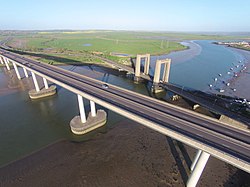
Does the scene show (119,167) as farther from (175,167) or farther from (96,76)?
(96,76)

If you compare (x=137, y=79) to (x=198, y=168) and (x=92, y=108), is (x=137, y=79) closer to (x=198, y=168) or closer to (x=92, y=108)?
(x=92, y=108)

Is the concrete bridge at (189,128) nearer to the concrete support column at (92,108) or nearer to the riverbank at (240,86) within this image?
the concrete support column at (92,108)

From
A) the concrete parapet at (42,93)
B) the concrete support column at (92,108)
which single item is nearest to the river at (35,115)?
the concrete parapet at (42,93)

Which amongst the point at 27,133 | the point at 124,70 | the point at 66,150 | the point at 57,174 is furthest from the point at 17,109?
the point at 124,70

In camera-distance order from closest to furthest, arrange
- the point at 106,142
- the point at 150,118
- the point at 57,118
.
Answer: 1. the point at 150,118
2. the point at 106,142
3. the point at 57,118

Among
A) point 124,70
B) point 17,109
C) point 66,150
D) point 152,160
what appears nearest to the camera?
point 152,160

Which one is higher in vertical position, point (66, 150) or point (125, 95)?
point (125, 95)
